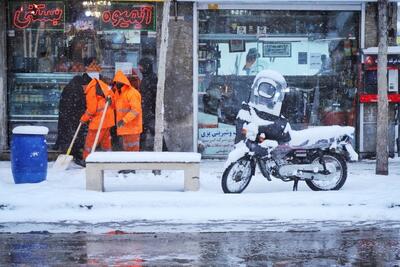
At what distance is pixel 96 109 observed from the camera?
12438 mm

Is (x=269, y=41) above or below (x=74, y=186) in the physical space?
above

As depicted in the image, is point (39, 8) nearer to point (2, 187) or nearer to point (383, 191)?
point (2, 187)

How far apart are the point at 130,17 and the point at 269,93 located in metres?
4.83

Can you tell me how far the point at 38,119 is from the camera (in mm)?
13789

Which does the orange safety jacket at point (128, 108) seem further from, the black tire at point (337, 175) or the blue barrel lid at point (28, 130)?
the black tire at point (337, 175)

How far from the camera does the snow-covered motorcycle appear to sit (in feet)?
31.3

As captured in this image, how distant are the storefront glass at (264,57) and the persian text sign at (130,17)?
1.16m

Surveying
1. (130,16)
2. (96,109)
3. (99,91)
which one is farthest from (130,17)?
(96,109)

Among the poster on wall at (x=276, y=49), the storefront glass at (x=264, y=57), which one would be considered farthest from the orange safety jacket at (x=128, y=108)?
the poster on wall at (x=276, y=49)

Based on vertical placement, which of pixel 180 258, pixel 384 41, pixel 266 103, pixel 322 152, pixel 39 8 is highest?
pixel 39 8

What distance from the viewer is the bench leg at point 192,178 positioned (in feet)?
31.7

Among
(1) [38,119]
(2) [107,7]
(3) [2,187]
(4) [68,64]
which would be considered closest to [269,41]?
(2) [107,7]

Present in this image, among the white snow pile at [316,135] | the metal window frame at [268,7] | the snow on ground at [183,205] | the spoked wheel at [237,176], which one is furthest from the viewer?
the metal window frame at [268,7]

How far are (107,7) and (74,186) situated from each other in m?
4.89
